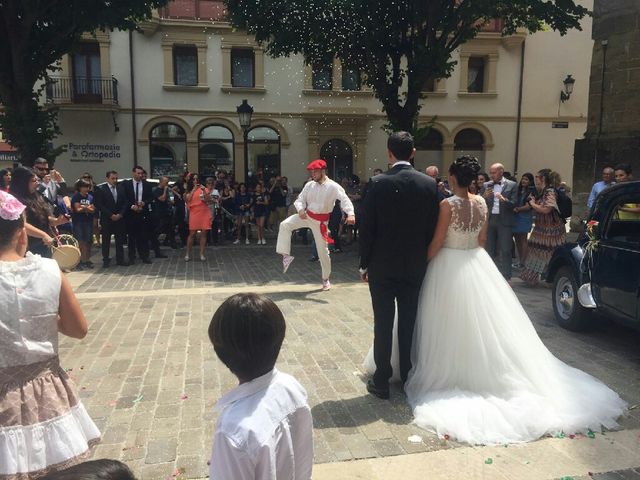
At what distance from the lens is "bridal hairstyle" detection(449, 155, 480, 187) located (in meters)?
4.16

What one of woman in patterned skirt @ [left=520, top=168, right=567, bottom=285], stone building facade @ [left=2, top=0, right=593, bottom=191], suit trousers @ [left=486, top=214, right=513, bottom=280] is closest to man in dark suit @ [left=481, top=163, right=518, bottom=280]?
suit trousers @ [left=486, top=214, right=513, bottom=280]

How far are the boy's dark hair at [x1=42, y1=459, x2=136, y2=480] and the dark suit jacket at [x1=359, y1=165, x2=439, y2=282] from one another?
10.5ft

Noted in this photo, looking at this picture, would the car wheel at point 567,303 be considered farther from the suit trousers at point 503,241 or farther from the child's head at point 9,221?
the child's head at point 9,221

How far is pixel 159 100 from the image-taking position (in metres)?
23.6

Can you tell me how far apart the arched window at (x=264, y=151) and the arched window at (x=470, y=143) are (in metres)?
8.86

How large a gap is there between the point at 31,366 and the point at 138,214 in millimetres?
9134

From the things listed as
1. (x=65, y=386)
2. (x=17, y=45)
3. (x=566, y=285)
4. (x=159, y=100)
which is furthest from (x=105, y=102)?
(x=65, y=386)

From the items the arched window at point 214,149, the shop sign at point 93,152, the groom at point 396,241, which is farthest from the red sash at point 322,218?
the shop sign at point 93,152

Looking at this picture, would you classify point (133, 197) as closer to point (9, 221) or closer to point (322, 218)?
point (322, 218)

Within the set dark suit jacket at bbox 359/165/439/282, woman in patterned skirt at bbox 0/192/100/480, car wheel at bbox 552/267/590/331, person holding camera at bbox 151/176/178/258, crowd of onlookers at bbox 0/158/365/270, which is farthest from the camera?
person holding camera at bbox 151/176/178/258

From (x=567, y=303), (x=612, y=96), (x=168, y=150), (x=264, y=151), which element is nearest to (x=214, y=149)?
(x=168, y=150)

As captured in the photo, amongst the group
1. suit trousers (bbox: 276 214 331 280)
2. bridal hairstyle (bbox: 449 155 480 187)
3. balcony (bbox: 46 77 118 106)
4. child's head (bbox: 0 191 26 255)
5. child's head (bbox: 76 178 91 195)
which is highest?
balcony (bbox: 46 77 118 106)

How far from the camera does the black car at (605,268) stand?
16.6 ft

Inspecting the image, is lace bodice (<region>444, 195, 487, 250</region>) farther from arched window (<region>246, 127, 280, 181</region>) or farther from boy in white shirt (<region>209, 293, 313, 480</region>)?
arched window (<region>246, 127, 280, 181</region>)
